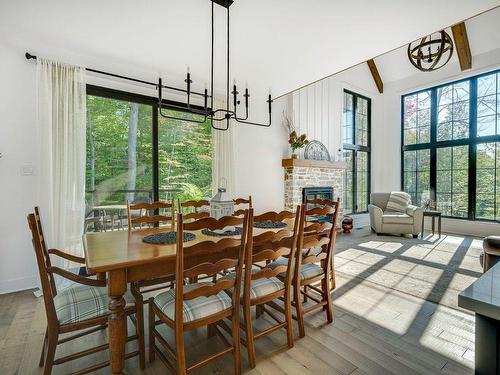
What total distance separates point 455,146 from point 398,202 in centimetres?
180

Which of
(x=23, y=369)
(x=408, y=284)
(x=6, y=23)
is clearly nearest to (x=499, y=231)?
(x=408, y=284)

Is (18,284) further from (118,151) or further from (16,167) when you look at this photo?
(118,151)

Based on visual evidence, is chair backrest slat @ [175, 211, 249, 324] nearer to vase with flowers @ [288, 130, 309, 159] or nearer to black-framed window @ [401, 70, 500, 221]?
vase with flowers @ [288, 130, 309, 159]

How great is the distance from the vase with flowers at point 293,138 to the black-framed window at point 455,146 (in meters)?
3.30

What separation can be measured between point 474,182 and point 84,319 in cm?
688

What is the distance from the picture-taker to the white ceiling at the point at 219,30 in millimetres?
2180

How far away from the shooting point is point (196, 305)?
1.43 metres

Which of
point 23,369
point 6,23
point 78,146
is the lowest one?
point 23,369

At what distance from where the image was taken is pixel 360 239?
4.95 meters

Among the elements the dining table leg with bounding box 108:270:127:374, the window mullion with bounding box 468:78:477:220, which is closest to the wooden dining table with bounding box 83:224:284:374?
the dining table leg with bounding box 108:270:127:374

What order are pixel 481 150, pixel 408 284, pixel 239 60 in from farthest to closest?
1. pixel 481 150
2. pixel 239 60
3. pixel 408 284

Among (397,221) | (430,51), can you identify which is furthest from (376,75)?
(397,221)

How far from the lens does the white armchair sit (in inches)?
196

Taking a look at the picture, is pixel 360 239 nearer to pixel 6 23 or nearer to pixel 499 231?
pixel 499 231
